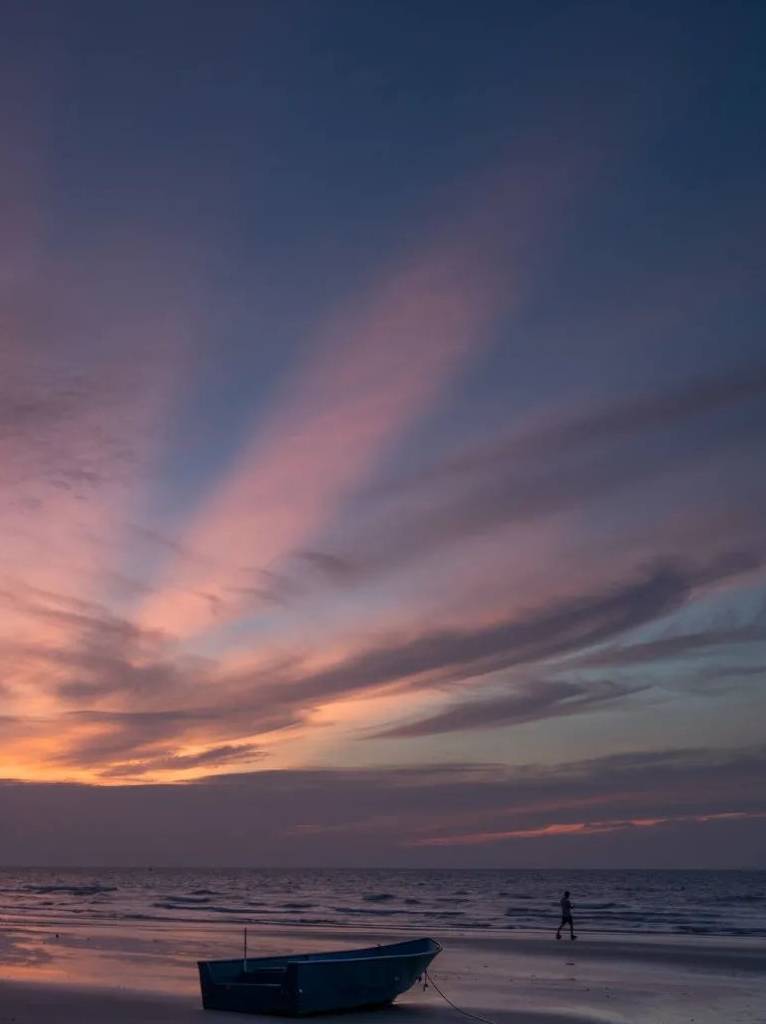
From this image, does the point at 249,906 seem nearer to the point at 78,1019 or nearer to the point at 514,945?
the point at 514,945

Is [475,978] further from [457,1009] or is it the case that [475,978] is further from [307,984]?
[307,984]

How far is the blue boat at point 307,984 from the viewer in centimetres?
2045

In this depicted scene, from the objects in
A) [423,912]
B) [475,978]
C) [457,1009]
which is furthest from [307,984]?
[423,912]

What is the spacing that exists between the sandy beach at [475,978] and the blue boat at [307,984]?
0.44 meters

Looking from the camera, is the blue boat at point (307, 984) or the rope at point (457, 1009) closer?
the rope at point (457, 1009)

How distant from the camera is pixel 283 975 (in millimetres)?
20609

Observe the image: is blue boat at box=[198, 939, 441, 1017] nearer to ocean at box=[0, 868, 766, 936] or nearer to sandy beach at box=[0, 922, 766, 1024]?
sandy beach at box=[0, 922, 766, 1024]

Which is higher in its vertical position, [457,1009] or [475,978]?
[457,1009]

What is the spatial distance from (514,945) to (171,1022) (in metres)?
22.9

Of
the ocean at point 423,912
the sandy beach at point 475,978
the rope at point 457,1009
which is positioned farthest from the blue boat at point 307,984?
the ocean at point 423,912

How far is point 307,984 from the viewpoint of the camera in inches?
805

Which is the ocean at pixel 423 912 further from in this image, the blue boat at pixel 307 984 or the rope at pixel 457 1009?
the blue boat at pixel 307 984

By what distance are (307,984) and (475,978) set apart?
8457 mm

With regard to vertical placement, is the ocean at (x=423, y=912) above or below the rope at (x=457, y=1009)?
below
